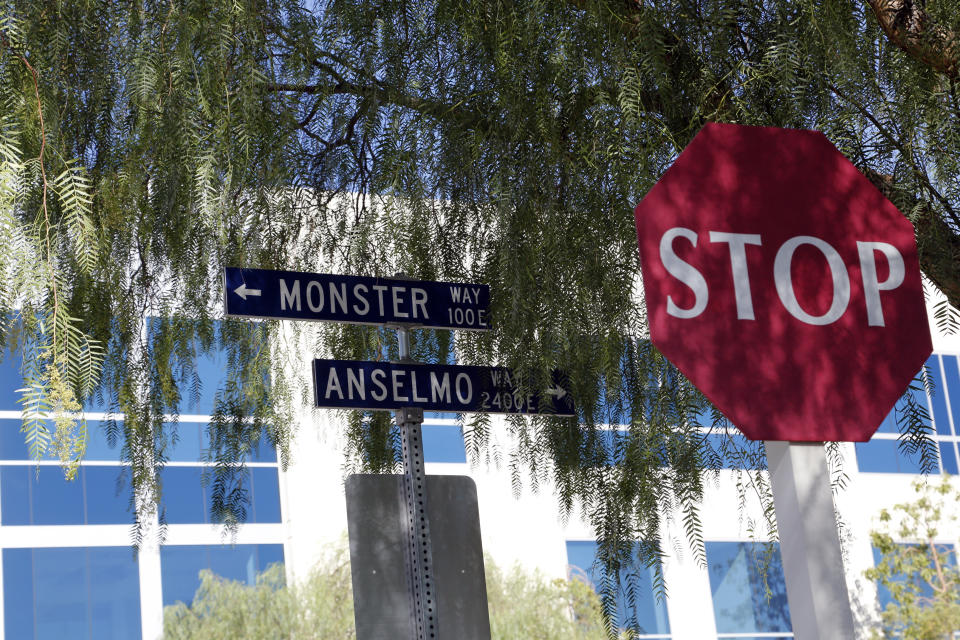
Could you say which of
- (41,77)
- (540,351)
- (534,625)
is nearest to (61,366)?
(41,77)

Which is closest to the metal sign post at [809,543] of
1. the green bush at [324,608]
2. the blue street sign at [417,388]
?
the blue street sign at [417,388]

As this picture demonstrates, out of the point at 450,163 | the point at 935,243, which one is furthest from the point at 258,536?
the point at 935,243

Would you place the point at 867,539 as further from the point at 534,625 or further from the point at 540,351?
the point at 540,351

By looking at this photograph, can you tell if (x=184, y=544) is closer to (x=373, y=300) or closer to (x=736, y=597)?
(x=736, y=597)

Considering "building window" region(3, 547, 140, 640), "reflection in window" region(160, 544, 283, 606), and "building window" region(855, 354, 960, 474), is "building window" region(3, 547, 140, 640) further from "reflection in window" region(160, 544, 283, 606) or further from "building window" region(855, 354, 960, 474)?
"building window" region(855, 354, 960, 474)

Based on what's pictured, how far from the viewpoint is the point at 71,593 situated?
638 inches

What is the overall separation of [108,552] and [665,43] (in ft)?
50.4

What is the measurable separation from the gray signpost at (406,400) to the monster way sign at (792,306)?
64.0 inches

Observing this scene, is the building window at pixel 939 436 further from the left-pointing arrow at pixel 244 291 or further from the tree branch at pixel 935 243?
the left-pointing arrow at pixel 244 291

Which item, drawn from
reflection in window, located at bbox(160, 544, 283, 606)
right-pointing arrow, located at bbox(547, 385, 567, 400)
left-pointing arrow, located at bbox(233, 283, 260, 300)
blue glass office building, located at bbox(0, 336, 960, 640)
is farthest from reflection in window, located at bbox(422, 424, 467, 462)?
left-pointing arrow, located at bbox(233, 283, 260, 300)

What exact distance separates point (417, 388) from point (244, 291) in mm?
564

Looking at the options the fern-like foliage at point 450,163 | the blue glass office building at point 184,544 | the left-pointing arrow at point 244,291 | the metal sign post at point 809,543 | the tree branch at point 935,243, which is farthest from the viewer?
the blue glass office building at point 184,544

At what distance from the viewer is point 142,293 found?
3518mm

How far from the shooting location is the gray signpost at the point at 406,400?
3125 mm
